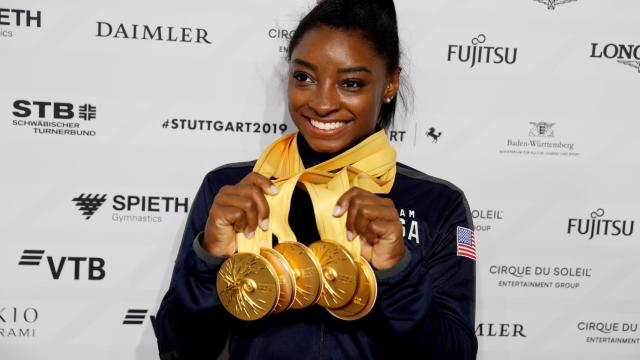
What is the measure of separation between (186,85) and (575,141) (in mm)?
1060

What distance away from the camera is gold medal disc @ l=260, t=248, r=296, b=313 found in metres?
0.95

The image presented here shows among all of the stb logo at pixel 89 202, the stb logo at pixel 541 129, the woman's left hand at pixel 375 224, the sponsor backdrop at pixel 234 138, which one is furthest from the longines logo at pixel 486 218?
the stb logo at pixel 89 202

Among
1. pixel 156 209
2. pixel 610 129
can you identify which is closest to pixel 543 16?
pixel 610 129

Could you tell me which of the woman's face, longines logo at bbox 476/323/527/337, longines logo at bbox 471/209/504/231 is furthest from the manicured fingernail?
longines logo at bbox 476/323/527/337

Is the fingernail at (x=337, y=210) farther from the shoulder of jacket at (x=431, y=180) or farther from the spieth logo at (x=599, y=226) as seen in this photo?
the spieth logo at (x=599, y=226)

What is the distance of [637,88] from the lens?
69.3 inches

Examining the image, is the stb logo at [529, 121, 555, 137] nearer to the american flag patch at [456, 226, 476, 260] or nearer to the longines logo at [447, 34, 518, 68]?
the longines logo at [447, 34, 518, 68]

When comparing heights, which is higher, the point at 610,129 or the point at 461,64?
the point at 461,64

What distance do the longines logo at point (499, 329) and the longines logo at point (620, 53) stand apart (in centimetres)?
78

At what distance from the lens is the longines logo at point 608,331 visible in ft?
6.16

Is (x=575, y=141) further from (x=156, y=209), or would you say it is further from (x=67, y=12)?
(x=67, y=12)

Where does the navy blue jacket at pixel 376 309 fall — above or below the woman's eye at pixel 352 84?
below

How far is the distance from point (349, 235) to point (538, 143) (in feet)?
3.25

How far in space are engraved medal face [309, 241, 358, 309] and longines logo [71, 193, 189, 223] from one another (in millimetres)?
813
